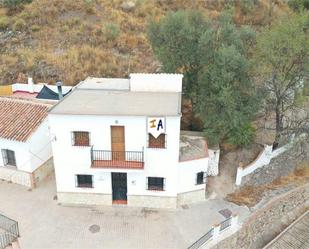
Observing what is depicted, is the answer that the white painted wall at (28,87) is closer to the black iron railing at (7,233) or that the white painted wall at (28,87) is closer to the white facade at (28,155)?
the white facade at (28,155)

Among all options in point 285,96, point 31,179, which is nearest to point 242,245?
point 285,96

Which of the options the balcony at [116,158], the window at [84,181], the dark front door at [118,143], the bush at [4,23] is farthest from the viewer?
the bush at [4,23]

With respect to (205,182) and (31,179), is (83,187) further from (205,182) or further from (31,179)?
(205,182)

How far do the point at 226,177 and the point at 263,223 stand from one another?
153 inches

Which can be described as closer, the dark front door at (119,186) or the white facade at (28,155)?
the dark front door at (119,186)

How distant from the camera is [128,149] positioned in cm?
1983

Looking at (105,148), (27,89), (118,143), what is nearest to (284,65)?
(118,143)

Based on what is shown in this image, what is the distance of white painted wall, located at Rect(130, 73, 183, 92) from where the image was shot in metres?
22.2

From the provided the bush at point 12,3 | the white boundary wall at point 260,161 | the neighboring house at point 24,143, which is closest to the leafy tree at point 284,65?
the white boundary wall at point 260,161

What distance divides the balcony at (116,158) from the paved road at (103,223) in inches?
127

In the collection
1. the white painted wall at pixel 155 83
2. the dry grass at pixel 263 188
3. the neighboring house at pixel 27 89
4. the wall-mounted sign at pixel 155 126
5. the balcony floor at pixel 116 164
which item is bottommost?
the dry grass at pixel 263 188

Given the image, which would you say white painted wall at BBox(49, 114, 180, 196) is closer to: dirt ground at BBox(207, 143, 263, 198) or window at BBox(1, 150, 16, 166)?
dirt ground at BBox(207, 143, 263, 198)

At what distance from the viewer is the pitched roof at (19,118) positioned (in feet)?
71.6

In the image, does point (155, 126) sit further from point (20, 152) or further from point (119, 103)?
point (20, 152)
